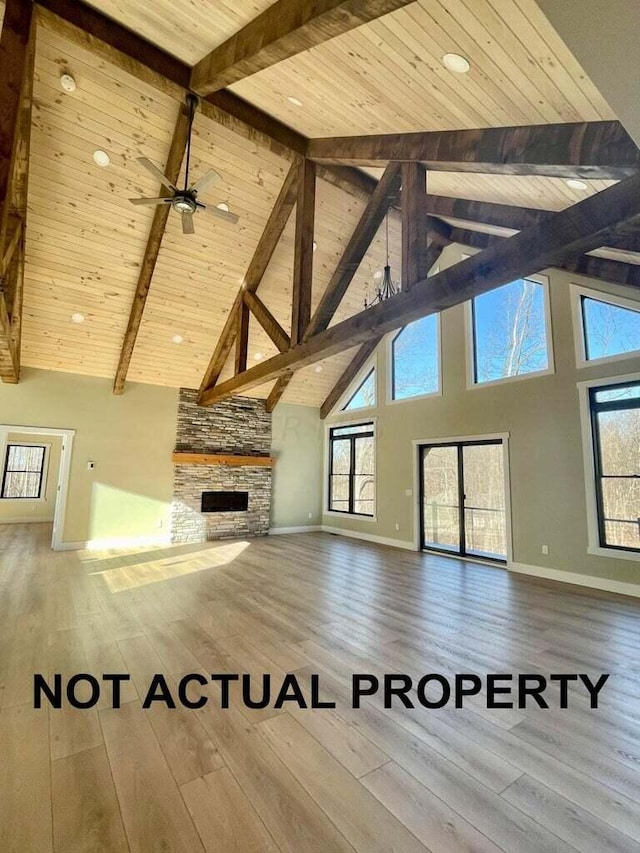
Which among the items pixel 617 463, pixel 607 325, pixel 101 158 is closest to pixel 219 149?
pixel 101 158

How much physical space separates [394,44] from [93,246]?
4450 millimetres

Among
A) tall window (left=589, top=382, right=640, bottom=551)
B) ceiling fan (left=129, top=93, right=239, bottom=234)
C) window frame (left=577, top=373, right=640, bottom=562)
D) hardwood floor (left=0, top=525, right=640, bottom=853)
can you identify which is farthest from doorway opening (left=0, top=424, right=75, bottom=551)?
tall window (left=589, top=382, right=640, bottom=551)

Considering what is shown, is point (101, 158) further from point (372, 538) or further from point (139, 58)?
point (372, 538)

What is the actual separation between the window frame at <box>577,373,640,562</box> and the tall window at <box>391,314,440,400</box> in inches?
96.3

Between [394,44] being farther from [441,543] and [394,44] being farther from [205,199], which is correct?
[441,543]

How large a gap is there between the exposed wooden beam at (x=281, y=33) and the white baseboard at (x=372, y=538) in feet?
22.7

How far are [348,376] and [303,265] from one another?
181 inches

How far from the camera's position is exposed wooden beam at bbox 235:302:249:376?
20.9 feet

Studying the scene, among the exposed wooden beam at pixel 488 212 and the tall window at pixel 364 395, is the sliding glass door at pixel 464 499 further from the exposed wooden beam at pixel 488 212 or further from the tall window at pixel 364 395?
the exposed wooden beam at pixel 488 212

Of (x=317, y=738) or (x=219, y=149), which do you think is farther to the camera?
(x=219, y=149)

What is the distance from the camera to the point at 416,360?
26.0 feet

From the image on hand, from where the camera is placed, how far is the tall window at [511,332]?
595 centimetres

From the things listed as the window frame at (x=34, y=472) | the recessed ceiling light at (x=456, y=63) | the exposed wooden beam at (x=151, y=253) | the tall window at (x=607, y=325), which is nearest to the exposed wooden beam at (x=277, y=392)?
the exposed wooden beam at (x=151, y=253)

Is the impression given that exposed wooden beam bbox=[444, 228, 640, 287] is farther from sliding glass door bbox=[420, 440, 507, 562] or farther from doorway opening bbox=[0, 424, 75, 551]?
doorway opening bbox=[0, 424, 75, 551]
